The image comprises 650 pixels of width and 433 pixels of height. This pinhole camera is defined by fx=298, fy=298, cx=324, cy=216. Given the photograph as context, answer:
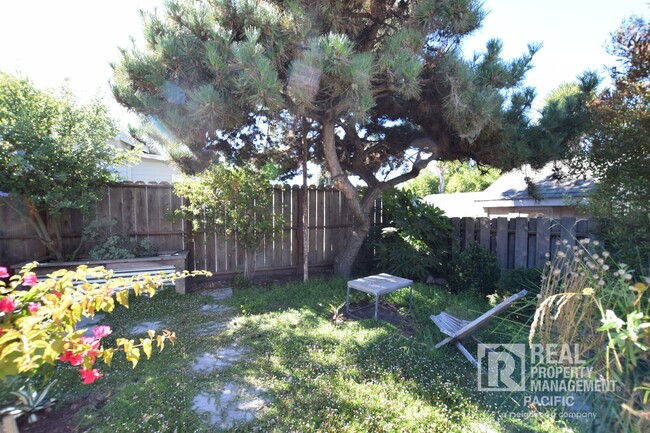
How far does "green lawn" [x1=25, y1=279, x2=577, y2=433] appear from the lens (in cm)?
195

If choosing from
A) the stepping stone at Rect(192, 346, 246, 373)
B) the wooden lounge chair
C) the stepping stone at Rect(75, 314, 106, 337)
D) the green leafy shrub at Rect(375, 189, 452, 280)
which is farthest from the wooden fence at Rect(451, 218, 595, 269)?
the stepping stone at Rect(75, 314, 106, 337)

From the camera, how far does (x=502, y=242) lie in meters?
5.23

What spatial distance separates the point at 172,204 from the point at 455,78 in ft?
16.2

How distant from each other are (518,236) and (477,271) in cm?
96

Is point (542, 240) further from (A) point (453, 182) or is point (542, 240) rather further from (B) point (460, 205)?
(A) point (453, 182)

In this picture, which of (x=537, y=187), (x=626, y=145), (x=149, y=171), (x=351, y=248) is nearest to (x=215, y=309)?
(x=351, y=248)

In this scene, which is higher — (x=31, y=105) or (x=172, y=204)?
(x=31, y=105)

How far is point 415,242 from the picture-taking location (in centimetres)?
564

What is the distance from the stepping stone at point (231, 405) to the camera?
1974 millimetres

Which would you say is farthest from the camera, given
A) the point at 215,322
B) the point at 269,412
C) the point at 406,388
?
the point at 215,322

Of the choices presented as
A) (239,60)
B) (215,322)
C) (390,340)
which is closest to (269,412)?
(390,340)

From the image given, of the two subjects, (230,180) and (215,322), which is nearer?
(215,322)

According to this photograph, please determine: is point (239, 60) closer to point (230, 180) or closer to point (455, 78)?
point (230, 180)

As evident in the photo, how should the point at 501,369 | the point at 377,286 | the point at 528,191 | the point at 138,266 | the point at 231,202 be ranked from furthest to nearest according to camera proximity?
the point at 528,191
the point at 231,202
the point at 138,266
the point at 377,286
the point at 501,369
